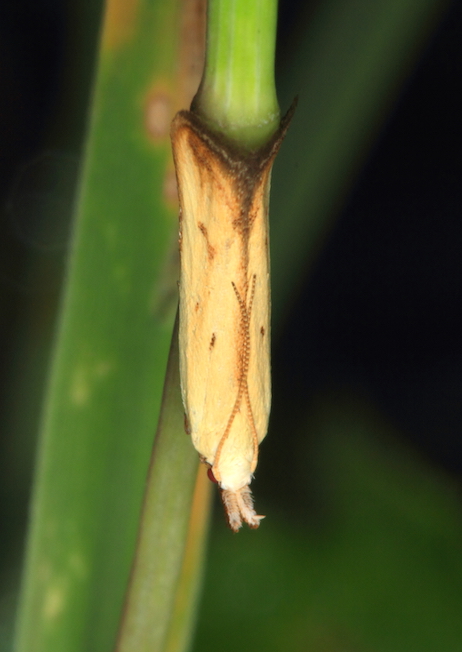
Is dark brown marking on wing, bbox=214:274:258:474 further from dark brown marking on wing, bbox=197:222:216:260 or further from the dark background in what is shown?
the dark background

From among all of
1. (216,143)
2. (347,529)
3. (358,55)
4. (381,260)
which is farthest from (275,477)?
(216,143)

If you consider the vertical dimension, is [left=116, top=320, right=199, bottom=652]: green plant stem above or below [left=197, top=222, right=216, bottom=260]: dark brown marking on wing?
below

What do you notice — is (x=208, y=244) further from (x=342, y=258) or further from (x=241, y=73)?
(x=342, y=258)

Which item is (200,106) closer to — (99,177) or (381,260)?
(99,177)

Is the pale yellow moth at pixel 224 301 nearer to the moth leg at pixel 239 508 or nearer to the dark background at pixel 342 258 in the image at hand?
the moth leg at pixel 239 508

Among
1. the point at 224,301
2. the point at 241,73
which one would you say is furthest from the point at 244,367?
the point at 241,73

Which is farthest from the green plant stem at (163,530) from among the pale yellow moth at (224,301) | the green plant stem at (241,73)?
the green plant stem at (241,73)

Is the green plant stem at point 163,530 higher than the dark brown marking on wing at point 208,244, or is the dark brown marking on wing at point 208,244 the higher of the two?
the dark brown marking on wing at point 208,244

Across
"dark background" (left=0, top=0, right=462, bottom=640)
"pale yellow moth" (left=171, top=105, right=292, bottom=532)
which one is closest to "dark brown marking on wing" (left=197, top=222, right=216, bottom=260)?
"pale yellow moth" (left=171, top=105, right=292, bottom=532)
